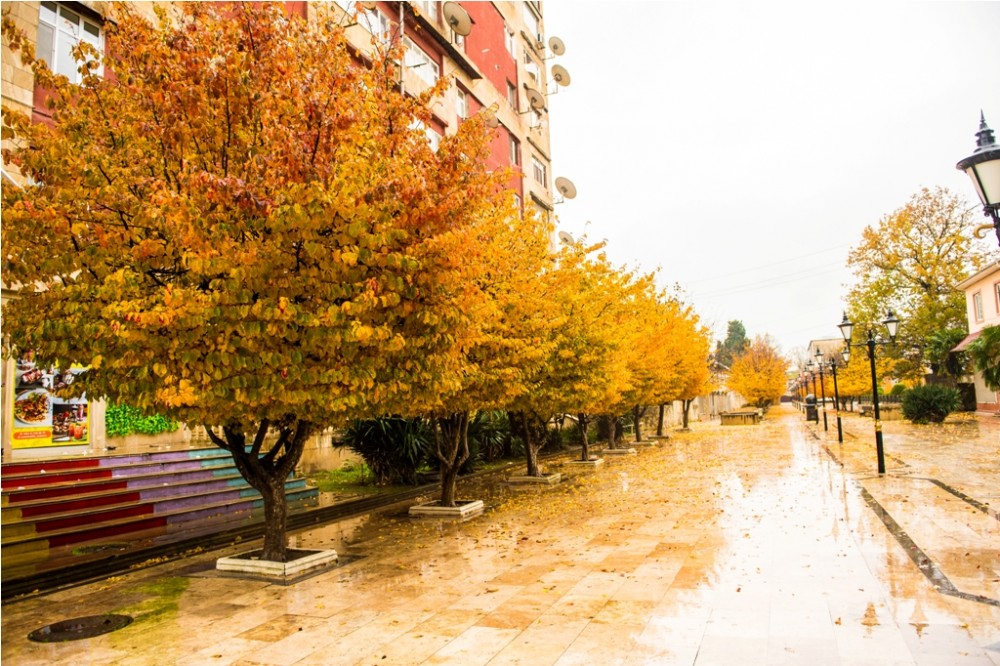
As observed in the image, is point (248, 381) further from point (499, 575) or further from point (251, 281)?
point (499, 575)

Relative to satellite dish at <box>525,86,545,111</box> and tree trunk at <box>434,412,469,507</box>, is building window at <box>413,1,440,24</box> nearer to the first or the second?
satellite dish at <box>525,86,545,111</box>

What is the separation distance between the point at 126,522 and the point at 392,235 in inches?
282

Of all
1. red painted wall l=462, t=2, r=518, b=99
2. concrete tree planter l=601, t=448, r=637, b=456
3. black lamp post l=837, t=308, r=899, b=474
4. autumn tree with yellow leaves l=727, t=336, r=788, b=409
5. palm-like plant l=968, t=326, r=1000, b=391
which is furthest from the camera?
autumn tree with yellow leaves l=727, t=336, r=788, b=409

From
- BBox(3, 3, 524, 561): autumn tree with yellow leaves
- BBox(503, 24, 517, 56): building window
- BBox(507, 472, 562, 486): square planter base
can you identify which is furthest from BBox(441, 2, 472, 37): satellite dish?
BBox(3, 3, 524, 561): autumn tree with yellow leaves

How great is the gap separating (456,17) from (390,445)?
54.2 feet

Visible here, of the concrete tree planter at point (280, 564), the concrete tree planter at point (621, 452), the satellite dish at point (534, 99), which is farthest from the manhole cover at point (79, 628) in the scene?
the satellite dish at point (534, 99)

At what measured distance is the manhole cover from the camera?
6406 millimetres

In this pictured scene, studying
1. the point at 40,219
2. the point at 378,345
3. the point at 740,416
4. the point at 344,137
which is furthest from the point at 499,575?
the point at 740,416

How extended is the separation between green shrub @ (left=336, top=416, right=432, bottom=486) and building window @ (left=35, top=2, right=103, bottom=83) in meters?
9.80

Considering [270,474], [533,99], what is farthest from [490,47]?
[270,474]

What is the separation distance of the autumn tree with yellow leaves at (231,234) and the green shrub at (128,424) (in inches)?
308

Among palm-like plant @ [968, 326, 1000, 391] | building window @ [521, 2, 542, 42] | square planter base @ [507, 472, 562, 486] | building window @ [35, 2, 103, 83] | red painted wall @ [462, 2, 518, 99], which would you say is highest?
building window @ [521, 2, 542, 42]

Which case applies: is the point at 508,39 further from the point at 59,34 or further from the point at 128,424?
the point at 128,424

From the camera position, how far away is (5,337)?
767 cm
